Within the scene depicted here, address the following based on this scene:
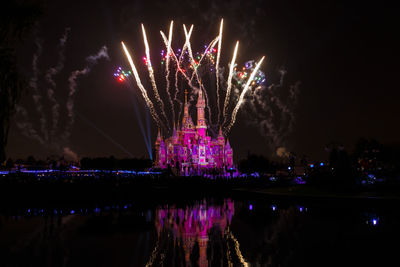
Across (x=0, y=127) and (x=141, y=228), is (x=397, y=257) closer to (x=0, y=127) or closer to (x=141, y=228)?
(x=141, y=228)

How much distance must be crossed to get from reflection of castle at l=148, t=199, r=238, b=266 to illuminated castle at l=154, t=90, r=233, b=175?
70.6m

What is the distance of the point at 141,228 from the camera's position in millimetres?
14383

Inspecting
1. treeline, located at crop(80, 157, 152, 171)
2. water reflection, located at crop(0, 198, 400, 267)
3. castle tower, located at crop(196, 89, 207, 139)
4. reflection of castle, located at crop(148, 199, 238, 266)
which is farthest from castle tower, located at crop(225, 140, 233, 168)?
water reflection, located at crop(0, 198, 400, 267)

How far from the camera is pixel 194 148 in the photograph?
95188mm

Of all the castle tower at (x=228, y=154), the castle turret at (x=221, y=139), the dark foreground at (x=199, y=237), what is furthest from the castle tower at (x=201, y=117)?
the dark foreground at (x=199, y=237)

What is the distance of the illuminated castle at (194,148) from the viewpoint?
94188mm

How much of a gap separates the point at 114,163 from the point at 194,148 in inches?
929

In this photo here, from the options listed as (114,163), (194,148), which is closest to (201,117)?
(194,148)

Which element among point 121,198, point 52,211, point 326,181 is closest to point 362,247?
point 52,211

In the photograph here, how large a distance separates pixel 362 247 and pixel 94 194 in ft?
71.3

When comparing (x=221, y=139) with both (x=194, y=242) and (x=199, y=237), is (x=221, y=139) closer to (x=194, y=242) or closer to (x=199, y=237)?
(x=199, y=237)

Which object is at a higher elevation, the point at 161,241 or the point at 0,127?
the point at 0,127

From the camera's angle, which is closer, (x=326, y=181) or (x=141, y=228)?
(x=141, y=228)

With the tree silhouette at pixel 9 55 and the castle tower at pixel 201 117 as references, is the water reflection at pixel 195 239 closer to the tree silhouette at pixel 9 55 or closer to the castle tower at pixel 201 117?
the tree silhouette at pixel 9 55
